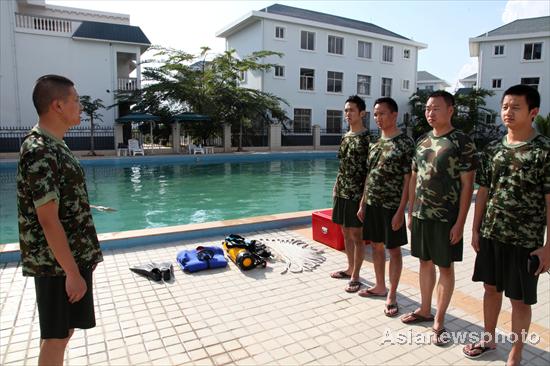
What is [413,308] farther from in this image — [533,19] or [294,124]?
[533,19]

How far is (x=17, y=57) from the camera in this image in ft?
67.3

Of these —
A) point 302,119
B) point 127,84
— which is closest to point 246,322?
point 127,84

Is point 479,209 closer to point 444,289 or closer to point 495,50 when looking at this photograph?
point 444,289

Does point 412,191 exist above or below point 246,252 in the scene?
above

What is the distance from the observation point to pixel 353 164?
3.95m

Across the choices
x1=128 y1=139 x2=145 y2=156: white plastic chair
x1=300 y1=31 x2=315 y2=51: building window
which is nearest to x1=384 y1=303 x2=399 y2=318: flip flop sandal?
x1=128 y1=139 x2=145 y2=156: white plastic chair

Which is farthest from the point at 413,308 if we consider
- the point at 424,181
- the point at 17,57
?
the point at 17,57

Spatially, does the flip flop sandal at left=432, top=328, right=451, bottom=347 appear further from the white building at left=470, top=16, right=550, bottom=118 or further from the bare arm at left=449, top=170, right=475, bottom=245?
the white building at left=470, top=16, right=550, bottom=118

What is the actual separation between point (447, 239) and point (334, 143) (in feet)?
84.5

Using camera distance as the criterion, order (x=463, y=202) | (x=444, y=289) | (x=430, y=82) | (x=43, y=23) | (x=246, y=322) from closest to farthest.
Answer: (x=463, y=202) → (x=444, y=289) → (x=246, y=322) → (x=43, y=23) → (x=430, y=82)

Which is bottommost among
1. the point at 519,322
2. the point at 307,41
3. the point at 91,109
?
the point at 519,322

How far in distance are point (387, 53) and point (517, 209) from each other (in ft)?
104

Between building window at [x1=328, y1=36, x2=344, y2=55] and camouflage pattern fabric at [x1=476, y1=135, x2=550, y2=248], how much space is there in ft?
92.4

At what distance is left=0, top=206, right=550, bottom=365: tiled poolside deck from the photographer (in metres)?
2.85
